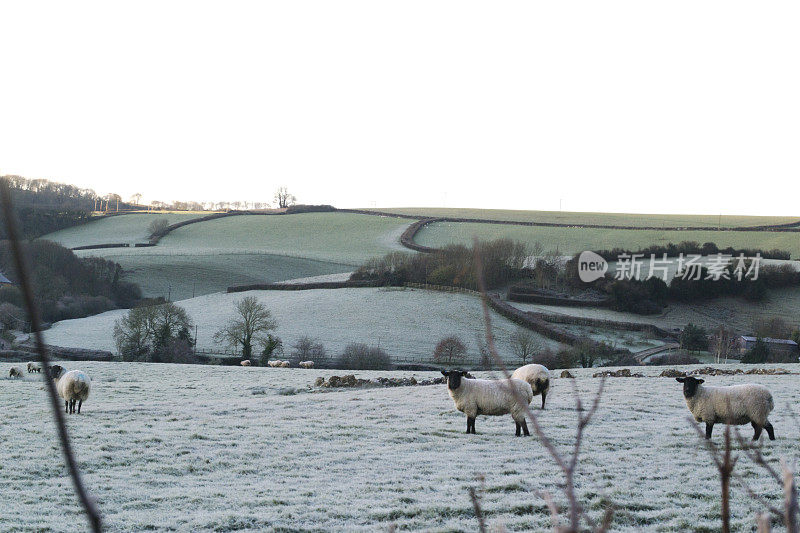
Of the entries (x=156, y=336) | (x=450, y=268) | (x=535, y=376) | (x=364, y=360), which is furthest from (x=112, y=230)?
(x=535, y=376)

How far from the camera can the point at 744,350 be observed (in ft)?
179

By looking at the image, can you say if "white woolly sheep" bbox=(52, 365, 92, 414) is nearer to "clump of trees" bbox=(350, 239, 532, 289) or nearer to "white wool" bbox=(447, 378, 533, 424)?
"white wool" bbox=(447, 378, 533, 424)

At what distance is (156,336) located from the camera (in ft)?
173

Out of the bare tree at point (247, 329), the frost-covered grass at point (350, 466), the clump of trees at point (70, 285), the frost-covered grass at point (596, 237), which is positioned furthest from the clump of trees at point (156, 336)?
the frost-covered grass at point (596, 237)

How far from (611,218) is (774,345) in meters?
76.4

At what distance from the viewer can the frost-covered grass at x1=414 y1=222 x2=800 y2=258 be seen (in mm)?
92381

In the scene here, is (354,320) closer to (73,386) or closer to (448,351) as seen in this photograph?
(448,351)

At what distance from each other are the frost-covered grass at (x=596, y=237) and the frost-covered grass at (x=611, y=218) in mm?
11636

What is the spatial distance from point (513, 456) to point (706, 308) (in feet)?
205

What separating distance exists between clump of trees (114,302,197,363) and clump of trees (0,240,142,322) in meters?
19.4

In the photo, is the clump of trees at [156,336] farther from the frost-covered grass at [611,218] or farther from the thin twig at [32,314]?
the frost-covered grass at [611,218]

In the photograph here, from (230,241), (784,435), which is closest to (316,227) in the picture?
(230,241)

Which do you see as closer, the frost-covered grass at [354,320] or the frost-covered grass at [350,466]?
the frost-covered grass at [350,466]

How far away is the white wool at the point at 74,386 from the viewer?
19.8 m
